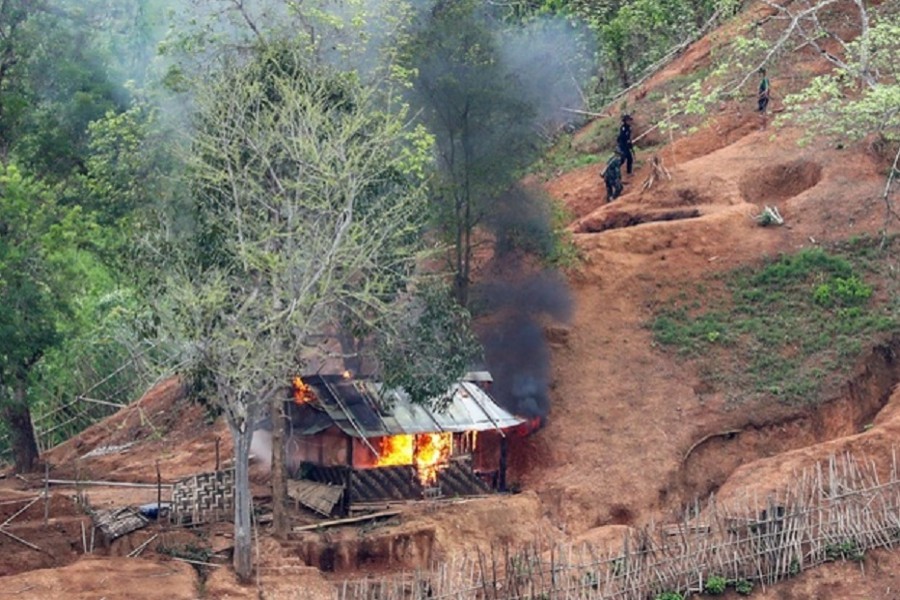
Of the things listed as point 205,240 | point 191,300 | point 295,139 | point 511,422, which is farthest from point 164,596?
point 511,422

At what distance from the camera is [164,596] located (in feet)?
58.3

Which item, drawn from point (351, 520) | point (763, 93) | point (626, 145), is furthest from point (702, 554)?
point (763, 93)

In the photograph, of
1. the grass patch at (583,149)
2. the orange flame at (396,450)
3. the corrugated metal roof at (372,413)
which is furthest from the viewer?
the grass patch at (583,149)

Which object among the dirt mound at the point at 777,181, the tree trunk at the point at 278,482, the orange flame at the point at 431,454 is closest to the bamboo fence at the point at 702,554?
the tree trunk at the point at 278,482

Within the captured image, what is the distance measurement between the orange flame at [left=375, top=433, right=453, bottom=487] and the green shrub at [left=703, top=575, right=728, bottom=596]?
599cm

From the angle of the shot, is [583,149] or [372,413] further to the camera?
[583,149]

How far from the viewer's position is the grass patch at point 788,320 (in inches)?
984

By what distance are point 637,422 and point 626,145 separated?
880cm

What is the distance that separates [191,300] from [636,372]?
10374 mm

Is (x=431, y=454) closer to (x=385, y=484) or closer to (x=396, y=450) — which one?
(x=396, y=450)

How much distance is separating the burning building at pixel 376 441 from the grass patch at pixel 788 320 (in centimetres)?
467

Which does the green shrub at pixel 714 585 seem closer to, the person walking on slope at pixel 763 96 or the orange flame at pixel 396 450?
the orange flame at pixel 396 450

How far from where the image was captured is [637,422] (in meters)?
24.8

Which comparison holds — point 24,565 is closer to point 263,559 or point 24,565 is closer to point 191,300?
point 263,559
